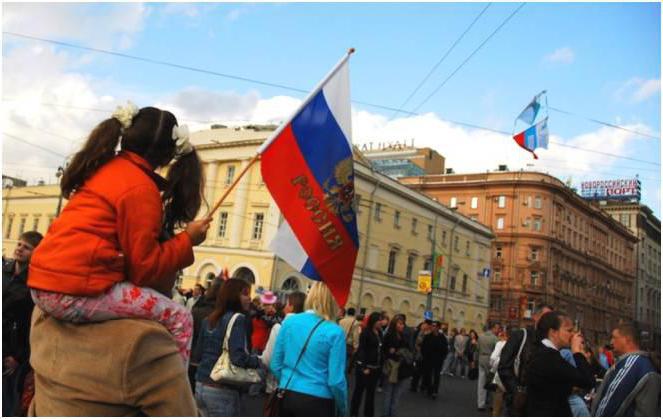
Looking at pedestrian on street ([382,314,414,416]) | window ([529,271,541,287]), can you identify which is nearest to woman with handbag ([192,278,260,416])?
pedestrian on street ([382,314,414,416])

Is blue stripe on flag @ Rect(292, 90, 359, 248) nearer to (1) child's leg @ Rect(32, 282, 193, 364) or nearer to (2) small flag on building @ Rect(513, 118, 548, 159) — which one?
(1) child's leg @ Rect(32, 282, 193, 364)

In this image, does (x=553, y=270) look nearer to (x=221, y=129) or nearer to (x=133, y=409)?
(x=221, y=129)

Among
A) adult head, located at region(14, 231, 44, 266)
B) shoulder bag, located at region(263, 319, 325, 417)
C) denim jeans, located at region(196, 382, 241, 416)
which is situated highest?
adult head, located at region(14, 231, 44, 266)

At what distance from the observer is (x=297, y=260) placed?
16.3ft

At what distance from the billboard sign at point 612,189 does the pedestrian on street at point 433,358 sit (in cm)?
9640

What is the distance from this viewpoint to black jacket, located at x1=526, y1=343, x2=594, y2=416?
5070 mm

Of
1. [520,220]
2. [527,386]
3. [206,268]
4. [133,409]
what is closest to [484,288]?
[520,220]

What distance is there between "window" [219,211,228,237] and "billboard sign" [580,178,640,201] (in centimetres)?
7720

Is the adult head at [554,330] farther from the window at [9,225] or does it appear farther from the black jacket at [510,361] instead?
the window at [9,225]

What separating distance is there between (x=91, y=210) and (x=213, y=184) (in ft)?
141

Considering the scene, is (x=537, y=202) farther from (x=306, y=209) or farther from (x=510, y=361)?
(x=306, y=209)

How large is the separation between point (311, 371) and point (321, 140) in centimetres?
181

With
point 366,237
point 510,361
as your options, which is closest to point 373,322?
point 510,361

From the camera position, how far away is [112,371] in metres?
1.96
